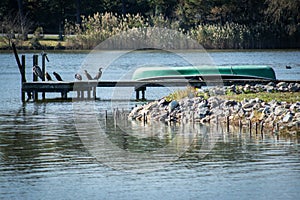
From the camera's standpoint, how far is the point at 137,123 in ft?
91.7

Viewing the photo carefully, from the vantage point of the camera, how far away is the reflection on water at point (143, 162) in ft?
59.6

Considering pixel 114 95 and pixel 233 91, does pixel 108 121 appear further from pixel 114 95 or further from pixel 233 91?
pixel 114 95

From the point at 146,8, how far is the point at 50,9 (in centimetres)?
829

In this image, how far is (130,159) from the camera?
21531mm

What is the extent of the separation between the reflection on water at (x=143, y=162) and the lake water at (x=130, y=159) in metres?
0.02

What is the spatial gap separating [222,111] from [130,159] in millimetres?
6352

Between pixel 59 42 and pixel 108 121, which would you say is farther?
pixel 59 42

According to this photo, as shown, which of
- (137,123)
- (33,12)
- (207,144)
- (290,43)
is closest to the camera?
(207,144)

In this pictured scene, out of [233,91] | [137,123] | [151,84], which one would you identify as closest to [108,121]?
[137,123]

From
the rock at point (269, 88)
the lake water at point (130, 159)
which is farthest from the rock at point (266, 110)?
the rock at point (269, 88)

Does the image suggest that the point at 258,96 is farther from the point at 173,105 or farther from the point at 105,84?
the point at 105,84

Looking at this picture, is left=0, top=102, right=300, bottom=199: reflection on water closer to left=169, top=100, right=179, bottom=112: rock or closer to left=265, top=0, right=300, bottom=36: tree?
left=169, top=100, right=179, bottom=112: rock

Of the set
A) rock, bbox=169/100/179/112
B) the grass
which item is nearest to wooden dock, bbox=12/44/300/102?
the grass

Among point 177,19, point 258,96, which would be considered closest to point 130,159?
point 258,96
